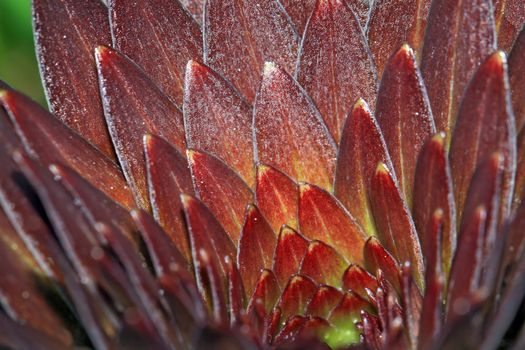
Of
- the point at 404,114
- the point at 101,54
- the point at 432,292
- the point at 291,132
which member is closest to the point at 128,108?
the point at 101,54

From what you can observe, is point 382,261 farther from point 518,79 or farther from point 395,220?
point 518,79

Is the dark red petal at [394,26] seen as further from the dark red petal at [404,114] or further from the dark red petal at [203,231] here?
the dark red petal at [203,231]

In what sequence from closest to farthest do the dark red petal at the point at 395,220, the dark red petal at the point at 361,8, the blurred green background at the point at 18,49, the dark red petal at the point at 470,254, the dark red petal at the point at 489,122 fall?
the dark red petal at the point at 470,254
the dark red petal at the point at 489,122
the dark red petal at the point at 395,220
the dark red petal at the point at 361,8
the blurred green background at the point at 18,49

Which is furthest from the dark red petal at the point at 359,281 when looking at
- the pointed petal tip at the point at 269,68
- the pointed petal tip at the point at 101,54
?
the pointed petal tip at the point at 101,54

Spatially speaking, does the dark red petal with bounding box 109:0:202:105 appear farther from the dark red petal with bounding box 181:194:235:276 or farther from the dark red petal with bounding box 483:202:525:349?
the dark red petal with bounding box 483:202:525:349

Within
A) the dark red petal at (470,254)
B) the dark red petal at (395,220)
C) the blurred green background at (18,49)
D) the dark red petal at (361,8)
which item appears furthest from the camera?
the blurred green background at (18,49)

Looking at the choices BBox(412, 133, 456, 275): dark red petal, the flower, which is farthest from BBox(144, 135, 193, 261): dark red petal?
BBox(412, 133, 456, 275): dark red petal

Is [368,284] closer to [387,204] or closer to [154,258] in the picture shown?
[387,204]

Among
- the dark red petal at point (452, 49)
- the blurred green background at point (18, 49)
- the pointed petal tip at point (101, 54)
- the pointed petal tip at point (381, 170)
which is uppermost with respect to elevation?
the blurred green background at point (18, 49)
